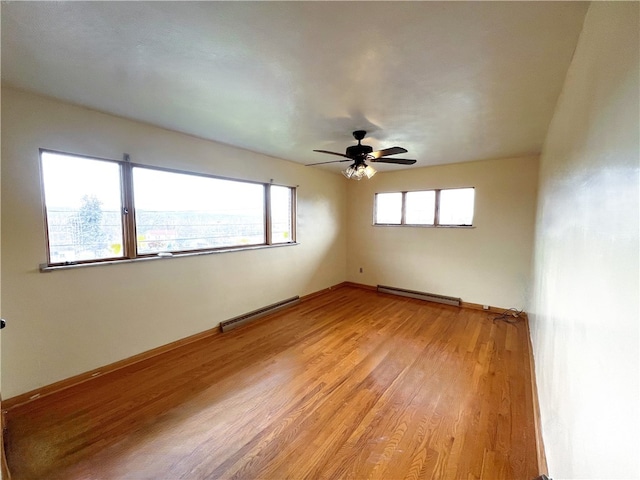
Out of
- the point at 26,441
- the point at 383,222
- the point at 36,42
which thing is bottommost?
the point at 26,441

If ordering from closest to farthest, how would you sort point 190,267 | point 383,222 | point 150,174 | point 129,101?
point 129,101
point 150,174
point 190,267
point 383,222

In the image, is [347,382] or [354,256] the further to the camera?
[354,256]

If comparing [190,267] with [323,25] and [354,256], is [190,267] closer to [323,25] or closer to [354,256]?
[323,25]

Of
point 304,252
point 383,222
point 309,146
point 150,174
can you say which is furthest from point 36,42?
point 383,222

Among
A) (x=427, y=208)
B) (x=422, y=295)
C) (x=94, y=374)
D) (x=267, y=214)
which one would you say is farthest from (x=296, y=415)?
(x=427, y=208)

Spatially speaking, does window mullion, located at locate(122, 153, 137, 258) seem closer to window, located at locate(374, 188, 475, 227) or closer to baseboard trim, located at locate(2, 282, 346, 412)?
baseboard trim, located at locate(2, 282, 346, 412)

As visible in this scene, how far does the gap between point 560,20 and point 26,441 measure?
12.9 ft

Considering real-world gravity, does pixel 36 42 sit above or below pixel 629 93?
above

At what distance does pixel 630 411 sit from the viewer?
57 centimetres

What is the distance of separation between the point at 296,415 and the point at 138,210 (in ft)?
8.08

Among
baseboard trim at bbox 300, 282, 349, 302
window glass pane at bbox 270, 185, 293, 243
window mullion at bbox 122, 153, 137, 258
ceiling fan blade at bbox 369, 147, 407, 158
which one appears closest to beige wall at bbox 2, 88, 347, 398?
window mullion at bbox 122, 153, 137, 258

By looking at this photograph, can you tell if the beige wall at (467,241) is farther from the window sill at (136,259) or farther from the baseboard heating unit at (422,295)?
the window sill at (136,259)

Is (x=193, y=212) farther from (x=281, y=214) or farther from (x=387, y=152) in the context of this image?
(x=387, y=152)

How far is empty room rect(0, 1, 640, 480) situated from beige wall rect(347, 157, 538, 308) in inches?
3.5
